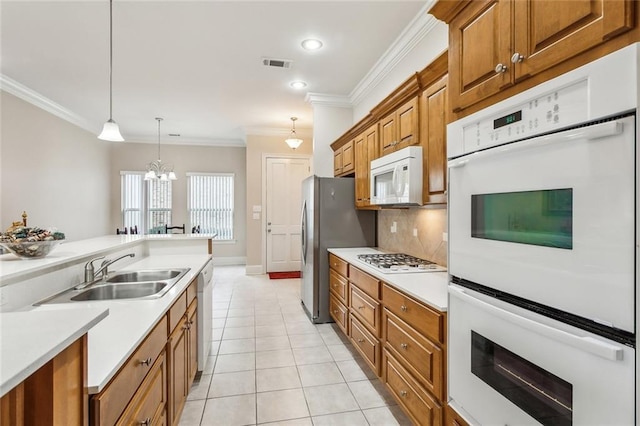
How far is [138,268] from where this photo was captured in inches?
99.2

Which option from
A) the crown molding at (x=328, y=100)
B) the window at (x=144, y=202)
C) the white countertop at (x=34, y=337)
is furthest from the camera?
the window at (x=144, y=202)

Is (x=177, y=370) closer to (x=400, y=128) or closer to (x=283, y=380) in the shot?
(x=283, y=380)

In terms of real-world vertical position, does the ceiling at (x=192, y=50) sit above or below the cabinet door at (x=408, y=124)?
above

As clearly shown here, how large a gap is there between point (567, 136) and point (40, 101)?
20.7 ft

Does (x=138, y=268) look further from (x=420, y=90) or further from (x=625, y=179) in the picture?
(x=625, y=179)

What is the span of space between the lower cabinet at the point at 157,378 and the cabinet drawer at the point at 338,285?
1449 millimetres

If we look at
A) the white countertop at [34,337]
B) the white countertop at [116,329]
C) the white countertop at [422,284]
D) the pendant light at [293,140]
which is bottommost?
the white countertop at [116,329]

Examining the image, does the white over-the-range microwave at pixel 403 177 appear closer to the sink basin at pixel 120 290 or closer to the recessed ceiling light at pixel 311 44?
the recessed ceiling light at pixel 311 44

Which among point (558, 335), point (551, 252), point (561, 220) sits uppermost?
point (561, 220)

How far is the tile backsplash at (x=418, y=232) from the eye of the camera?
2.64 meters

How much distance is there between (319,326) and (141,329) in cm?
272

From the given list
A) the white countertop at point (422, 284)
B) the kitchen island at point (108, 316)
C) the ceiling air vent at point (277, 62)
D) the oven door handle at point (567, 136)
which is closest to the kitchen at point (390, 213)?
the oven door handle at point (567, 136)

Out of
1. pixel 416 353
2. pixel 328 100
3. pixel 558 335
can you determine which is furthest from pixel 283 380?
pixel 328 100

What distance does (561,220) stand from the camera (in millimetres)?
964
